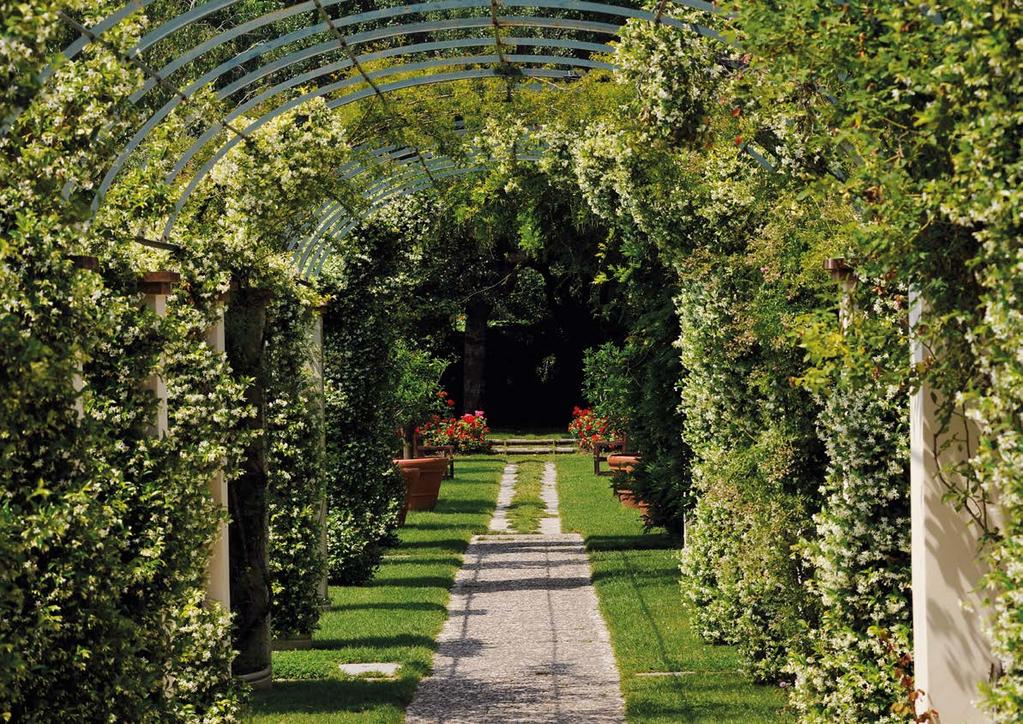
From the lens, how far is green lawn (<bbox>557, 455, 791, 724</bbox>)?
8.40m

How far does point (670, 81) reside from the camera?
26.7 feet

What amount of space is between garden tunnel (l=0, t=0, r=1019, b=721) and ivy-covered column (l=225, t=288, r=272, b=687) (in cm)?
2

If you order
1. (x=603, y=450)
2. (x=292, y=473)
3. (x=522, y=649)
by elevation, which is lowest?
(x=522, y=649)

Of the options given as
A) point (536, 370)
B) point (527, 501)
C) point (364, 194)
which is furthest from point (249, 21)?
point (536, 370)

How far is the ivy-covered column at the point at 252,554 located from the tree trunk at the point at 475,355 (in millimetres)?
24516

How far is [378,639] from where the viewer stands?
11219mm

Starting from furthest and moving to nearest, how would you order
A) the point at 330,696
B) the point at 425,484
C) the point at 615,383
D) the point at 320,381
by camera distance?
1. the point at 425,484
2. the point at 615,383
3. the point at 320,381
4. the point at 330,696

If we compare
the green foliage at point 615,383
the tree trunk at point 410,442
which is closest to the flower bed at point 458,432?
the tree trunk at point 410,442

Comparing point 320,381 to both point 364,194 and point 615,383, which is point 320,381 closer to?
point 364,194

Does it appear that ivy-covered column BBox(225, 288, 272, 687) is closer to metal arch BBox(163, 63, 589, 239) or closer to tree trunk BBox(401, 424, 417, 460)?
metal arch BBox(163, 63, 589, 239)

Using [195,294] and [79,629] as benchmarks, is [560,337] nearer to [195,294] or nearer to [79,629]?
[195,294]

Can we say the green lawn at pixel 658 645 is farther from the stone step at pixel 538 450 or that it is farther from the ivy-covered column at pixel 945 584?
the stone step at pixel 538 450

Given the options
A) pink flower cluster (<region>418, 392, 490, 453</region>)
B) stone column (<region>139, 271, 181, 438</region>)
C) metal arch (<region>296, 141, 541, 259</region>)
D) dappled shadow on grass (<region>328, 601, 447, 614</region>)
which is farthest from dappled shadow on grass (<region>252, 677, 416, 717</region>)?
pink flower cluster (<region>418, 392, 490, 453</region>)

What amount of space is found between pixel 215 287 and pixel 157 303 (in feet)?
3.40
